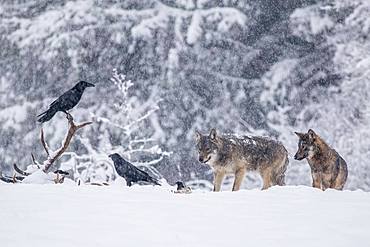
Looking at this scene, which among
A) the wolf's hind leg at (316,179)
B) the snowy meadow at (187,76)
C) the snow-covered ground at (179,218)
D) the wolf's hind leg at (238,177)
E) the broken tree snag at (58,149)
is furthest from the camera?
the snowy meadow at (187,76)

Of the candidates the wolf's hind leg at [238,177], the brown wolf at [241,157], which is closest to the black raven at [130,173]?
the brown wolf at [241,157]

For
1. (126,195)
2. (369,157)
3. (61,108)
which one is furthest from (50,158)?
(369,157)

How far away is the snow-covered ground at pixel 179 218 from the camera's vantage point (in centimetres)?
370

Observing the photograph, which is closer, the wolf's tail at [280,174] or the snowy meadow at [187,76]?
the wolf's tail at [280,174]

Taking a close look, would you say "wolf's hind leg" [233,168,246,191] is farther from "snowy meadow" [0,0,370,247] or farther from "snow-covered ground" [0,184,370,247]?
"snowy meadow" [0,0,370,247]

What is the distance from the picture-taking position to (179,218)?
14.3 ft

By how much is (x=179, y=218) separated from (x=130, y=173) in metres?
3.92

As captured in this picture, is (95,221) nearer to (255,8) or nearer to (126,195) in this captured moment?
(126,195)

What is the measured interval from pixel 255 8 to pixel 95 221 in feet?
48.1

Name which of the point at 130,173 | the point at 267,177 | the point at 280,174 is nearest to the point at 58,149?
the point at 130,173

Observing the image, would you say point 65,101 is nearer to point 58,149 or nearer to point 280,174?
point 58,149

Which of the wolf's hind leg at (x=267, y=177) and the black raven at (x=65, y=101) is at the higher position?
the black raven at (x=65, y=101)

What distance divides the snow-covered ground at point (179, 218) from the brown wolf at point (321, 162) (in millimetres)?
2487

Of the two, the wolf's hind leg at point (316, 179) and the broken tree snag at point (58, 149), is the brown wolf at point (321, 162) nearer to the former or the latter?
the wolf's hind leg at point (316, 179)
